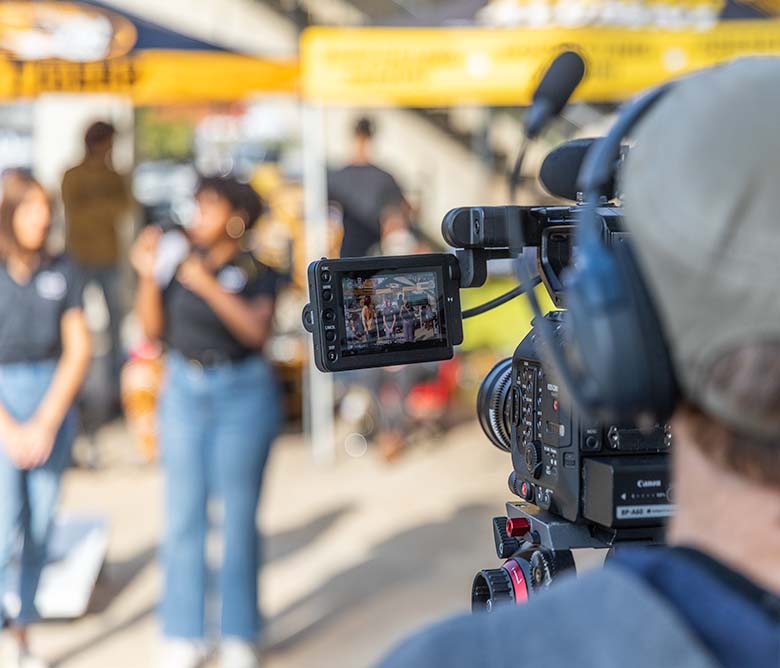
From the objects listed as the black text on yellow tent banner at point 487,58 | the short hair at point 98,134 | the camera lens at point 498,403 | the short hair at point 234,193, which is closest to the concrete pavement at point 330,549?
the short hair at point 234,193

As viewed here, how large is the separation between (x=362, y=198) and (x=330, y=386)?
1204mm

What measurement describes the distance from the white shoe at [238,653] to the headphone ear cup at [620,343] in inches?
141

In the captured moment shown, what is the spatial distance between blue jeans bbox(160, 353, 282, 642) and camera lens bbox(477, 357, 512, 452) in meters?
2.36

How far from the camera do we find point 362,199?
25.7 feet

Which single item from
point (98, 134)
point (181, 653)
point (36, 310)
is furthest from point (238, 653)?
point (98, 134)

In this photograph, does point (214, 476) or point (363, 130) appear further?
point (363, 130)

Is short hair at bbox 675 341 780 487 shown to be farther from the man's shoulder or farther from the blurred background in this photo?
the blurred background

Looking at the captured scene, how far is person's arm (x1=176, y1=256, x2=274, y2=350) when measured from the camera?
14.0 feet

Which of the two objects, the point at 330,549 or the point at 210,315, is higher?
the point at 210,315

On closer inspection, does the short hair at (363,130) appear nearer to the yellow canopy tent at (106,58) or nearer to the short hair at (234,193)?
the yellow canopy tent at (106,58)

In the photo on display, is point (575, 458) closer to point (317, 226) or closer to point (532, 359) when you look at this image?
point (532, 359)

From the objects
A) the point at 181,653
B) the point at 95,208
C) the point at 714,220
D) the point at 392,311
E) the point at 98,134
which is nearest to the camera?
the point at 714,220

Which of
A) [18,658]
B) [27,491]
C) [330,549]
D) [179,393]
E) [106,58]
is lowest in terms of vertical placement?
[18,658]

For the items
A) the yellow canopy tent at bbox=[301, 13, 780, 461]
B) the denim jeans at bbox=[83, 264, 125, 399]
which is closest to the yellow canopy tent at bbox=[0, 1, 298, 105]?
the yellow canopy tent at bbox=[301, 13, 780, 461]
